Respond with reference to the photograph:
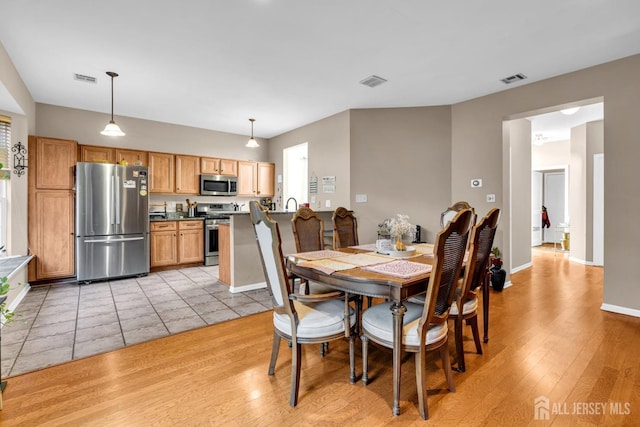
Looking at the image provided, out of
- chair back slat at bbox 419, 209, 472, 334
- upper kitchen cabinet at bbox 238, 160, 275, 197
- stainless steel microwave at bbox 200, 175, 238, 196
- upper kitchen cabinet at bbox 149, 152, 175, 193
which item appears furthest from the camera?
upper kitchen cabinet at bbox 238, 160, 275, 197

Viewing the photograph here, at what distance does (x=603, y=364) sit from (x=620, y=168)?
2.23 meters

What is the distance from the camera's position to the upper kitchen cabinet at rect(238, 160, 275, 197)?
261 inches

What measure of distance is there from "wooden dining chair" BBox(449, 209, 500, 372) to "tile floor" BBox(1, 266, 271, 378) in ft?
6.79

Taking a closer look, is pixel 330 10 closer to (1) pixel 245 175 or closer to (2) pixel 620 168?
(2) pixel 620 168

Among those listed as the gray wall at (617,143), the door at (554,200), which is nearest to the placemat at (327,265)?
the gray wall at (617,143)

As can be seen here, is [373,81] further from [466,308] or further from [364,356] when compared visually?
[364,356]

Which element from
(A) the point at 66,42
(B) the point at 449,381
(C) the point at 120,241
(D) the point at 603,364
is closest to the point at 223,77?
(A) the point at 66,42

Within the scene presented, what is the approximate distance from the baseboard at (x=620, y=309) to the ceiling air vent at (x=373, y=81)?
3585mm

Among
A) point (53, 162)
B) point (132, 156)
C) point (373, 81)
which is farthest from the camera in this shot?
point (132, 156)

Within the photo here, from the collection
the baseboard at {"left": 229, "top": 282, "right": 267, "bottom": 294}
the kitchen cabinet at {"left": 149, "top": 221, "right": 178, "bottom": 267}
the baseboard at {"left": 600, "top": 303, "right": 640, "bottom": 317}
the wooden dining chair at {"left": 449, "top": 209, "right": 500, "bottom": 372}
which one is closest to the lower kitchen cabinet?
the kitchen cabinet at {"left": 149, "top": 221, "right": 178, "bottom": 267}

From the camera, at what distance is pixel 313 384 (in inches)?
80.0

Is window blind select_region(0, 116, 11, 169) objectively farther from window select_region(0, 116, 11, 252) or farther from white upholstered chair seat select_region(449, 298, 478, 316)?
white upholstered chair seat select_region(449, 298, 478, 316)

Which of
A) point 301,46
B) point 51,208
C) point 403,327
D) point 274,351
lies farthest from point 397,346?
point 51,208

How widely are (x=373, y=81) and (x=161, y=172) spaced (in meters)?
4.03
